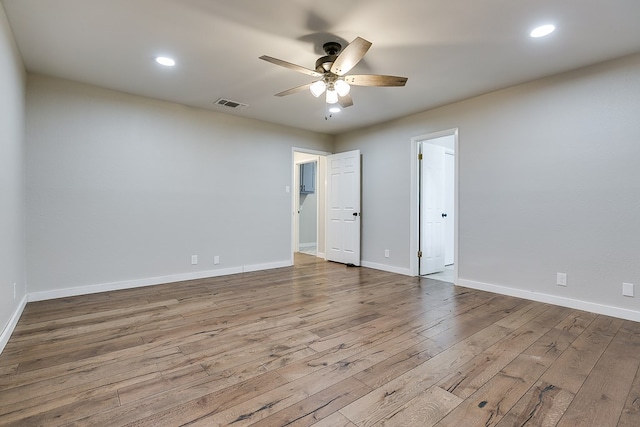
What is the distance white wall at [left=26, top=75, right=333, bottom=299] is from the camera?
343 cm

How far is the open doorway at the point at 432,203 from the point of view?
4.76 metres

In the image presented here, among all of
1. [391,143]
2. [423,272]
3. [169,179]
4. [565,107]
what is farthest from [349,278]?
[565,107]

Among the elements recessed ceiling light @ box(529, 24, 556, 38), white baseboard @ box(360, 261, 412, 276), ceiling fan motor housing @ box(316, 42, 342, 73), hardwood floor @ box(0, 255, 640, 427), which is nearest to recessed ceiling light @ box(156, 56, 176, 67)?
ceiling fan motor housing @ box(316, 42, 342, 73)

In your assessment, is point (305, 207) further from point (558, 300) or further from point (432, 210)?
point (558, 300)

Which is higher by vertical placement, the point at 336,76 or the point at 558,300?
the point at 336,76

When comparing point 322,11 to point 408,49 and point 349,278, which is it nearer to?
point 408,49

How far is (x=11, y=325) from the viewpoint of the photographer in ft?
8.22

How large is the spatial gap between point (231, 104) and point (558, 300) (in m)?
4.68

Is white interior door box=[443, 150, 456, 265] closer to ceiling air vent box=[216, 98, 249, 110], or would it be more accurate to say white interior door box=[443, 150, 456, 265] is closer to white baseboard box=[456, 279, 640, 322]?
white baseboard box=[456, 279, 640, 322]

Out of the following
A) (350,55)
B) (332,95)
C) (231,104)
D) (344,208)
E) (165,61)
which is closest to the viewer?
(350,55)

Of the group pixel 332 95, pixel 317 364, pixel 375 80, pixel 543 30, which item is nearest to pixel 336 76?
pixel 332 95

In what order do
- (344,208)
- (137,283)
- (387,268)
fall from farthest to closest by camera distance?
(344,208), (387,268), (137,283)

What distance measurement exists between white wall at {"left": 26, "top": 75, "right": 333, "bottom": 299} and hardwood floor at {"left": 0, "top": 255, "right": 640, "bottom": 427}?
663 mm

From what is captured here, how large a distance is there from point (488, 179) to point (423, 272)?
5.65ft
